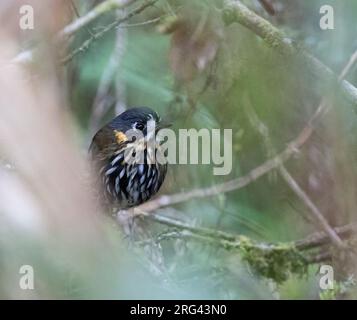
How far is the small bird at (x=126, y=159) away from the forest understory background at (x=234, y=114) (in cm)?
2

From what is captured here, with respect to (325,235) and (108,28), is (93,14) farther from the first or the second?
(325,235)

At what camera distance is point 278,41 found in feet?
4.41

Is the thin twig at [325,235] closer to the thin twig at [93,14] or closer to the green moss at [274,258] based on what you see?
the green moss at [274,258]

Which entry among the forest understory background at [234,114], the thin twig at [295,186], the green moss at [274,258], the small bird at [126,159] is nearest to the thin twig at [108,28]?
the forest understory background at [234,114]

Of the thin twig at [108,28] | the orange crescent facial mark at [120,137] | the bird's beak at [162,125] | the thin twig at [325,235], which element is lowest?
the thin twig at [325,235]

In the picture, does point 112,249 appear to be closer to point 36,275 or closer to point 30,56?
point 36,275

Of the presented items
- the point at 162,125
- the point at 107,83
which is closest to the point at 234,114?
the point at 162,125

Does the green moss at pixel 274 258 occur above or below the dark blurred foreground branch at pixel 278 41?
below

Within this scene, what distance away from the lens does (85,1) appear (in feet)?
4.40

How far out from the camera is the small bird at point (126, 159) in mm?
1328

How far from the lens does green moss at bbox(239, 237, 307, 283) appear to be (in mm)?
1363

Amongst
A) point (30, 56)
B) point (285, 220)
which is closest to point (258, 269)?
point (285, 220)

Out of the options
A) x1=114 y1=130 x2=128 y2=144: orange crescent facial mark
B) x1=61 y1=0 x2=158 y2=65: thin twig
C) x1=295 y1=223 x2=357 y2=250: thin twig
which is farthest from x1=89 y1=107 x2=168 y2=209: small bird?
x1=295 y1=223 x2=357 y2=250: thin twig
